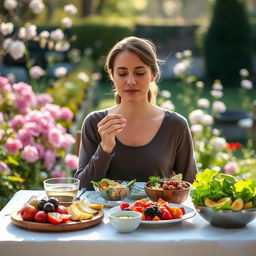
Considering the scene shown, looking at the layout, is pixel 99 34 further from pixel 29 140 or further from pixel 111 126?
pixel 111 126

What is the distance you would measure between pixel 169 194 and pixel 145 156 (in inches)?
23.3

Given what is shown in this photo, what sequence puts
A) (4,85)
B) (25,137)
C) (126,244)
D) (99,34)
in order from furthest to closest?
(99,34) → (4,85) → (25,137) → (126,244)

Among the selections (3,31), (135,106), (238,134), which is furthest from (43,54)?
(135,106)

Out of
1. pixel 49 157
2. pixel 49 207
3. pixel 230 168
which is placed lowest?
pixel 230 168

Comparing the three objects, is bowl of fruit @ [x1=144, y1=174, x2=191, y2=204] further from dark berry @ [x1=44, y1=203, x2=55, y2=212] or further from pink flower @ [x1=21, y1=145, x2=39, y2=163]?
pink flower @ [x1=21, y1=145, x2=39, y2=163]

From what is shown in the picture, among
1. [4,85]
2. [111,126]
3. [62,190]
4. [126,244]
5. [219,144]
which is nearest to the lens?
[126,244]

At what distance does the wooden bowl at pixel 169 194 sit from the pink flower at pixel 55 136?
1.87 m

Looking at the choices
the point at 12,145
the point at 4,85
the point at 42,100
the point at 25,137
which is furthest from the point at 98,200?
the point at 42,100

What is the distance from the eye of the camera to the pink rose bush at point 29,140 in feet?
14.2

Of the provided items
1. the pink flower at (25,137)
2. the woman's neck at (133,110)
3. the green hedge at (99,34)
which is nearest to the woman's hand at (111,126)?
the woman's neck at (133,110)

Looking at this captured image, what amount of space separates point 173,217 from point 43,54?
56.2 ft

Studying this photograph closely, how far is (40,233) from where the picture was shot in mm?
2305

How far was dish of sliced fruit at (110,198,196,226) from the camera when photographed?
2381 mm

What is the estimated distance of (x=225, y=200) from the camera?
7.86 ft
